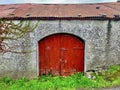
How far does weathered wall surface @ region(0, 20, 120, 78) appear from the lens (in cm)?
1170

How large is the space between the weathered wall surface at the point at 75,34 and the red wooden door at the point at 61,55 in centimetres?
35

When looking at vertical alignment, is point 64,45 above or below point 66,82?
above

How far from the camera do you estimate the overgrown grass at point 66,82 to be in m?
10.7

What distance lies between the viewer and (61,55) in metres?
12.1

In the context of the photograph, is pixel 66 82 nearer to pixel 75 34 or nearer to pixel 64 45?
pixel 64 45

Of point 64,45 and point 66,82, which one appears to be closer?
point 66,82

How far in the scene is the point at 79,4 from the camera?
15836 millimetres

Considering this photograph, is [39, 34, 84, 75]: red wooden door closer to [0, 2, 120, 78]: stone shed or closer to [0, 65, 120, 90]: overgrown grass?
[0, 2, 120, 78]: stone shed

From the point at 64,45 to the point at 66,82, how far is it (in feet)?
6.55

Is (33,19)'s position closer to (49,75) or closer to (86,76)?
(49,75)

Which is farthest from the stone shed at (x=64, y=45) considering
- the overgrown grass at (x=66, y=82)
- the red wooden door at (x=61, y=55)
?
the overgrown grass at (x=66, y=82)

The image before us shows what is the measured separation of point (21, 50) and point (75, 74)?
3002 millimetres

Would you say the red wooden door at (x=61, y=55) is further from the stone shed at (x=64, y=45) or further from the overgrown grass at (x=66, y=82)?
the overgrown grass at (x=66, y=82)

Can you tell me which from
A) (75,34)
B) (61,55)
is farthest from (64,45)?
(75,34)
